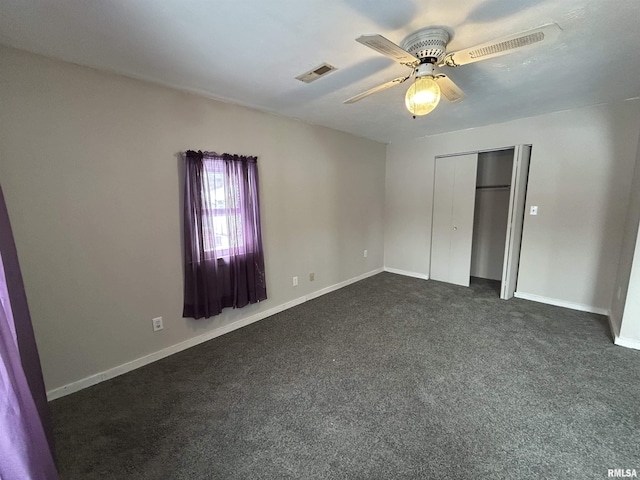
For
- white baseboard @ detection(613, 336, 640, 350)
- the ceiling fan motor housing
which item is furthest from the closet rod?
the ceiling fan motor housing

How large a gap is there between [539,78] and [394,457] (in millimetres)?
3076

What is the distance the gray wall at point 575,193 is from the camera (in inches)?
114

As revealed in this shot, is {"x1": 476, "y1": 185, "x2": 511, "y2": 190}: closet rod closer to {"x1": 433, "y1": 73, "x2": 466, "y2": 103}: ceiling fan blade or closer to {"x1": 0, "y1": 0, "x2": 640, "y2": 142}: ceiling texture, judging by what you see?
{"x1": 0, "y1": 0, "x2": 640, "y2": 142}: ceiling texture

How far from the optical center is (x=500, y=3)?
1.40 meters

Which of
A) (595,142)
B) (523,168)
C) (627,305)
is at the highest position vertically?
(595,142)

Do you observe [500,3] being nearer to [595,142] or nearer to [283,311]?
[595,142]

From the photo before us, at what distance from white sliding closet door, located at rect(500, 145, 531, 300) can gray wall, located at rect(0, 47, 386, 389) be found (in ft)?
10.4

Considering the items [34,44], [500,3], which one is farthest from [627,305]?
[34,44]

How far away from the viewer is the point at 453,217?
4.23 meters

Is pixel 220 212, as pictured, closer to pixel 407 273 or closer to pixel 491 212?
pixel 407 273

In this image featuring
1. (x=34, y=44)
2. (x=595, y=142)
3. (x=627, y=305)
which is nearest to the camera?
(x=34, y=44)

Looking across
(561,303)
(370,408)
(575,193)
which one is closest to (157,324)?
(370,408)

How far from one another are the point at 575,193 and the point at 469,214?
1193mm

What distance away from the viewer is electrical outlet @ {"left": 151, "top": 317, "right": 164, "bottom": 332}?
236 cm
